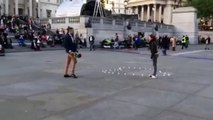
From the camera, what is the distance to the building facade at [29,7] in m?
70.3

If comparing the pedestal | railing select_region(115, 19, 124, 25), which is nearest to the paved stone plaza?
railing select_region(115, 19, 124, 25)

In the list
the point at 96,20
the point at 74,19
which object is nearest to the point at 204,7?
the point at 96,20

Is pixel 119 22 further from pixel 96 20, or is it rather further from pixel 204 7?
pixel 204 7

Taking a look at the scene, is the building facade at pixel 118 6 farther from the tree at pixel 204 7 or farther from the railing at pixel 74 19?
the railing at pixel 74 19

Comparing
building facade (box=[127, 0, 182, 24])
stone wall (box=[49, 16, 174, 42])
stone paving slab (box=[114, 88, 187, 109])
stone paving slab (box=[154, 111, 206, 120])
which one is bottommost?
stone paving slab (box=[154, 111, 206, 120])

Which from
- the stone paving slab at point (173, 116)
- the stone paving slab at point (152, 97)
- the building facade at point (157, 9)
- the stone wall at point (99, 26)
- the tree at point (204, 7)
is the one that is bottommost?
the stone paving slab at point (173, 116)

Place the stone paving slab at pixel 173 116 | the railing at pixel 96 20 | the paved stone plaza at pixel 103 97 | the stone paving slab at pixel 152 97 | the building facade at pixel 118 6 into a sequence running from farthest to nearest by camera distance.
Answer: the building facade at pixel 118 6, the railing at pixel 96 20, the stone paving slab at pixel 152 97, the paved stone plaza at pixel 103 97, the stone paving slab at pixel 173 116

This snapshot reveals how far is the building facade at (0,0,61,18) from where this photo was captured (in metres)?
70.3

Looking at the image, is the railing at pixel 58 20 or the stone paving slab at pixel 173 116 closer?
the stone paving slab at pixel 173 116

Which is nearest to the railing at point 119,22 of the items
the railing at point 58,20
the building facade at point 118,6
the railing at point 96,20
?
the railing at point 96,20

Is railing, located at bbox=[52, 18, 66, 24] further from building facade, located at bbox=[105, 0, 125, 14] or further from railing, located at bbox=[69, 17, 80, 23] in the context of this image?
building facade, located at bbox=[105, 0, 125, 14]

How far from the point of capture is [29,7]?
7800 cm

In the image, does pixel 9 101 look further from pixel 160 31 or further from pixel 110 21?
pixel 160 31

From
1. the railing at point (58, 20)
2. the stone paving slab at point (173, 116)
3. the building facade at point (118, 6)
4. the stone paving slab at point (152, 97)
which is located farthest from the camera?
the building facade at point (118, 6)
